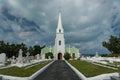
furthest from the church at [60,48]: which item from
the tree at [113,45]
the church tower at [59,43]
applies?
the tree at [113,45]

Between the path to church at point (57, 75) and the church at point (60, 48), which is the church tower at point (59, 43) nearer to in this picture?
the church at point (60, 48)

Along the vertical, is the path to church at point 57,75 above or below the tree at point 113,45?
below

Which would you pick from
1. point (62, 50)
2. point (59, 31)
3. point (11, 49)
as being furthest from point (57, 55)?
point (11, 49)

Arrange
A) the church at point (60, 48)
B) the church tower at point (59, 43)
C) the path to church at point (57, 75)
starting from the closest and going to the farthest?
the path to church at point (57, 75)
the church tower at point (59, 43)
the church at point (60, 48)

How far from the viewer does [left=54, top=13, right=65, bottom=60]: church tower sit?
74.4 metres

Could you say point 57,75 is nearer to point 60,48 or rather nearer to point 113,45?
point 60,48

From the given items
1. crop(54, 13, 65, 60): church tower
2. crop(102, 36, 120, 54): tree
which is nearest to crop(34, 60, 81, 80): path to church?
crop(54, 13, 65, 60): church tower

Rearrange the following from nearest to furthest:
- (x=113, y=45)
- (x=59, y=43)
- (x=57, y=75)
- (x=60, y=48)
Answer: (x=57, y=75), (x=60, y=48), (x=59, y=43), (x=113, y=45)

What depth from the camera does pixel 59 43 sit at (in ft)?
251

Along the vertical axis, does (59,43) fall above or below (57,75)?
above

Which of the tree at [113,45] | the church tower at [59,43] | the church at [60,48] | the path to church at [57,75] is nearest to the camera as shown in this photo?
the path to church at [57,75]

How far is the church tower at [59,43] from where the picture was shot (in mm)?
74375

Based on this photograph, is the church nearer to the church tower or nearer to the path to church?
the church tower

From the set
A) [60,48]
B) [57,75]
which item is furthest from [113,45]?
[57,75]
